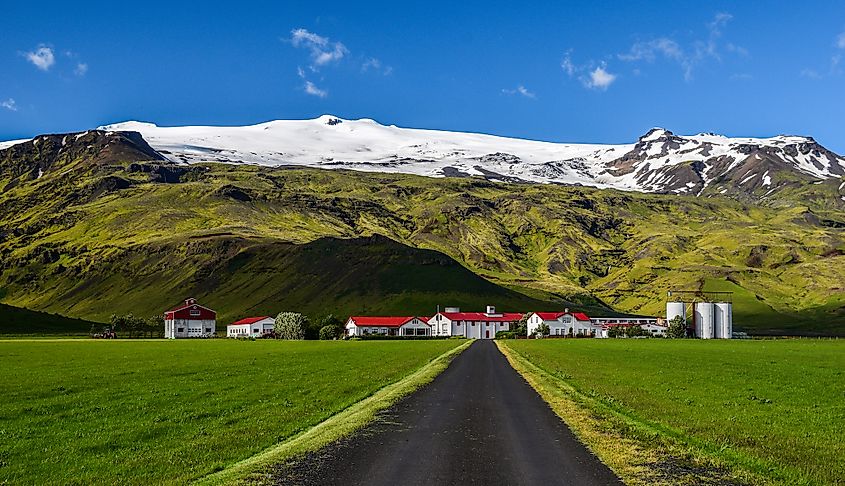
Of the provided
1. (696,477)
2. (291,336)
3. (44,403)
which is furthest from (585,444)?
(291,336)

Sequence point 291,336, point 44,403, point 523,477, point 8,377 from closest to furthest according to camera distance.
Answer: point 523,477
point 44,403
point 8,377
point 291,336

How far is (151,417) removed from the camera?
103ft

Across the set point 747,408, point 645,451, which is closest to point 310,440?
point 645,451

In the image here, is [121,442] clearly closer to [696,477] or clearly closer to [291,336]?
[696,477]

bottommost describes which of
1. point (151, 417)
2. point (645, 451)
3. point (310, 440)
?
point (151, 417)

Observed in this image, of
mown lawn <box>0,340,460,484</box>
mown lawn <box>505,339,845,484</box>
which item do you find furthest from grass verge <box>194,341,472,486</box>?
mown lawn <box>505,339,845,484</box>

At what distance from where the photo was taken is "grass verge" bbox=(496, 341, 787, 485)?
19.8 metres

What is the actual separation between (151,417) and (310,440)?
9880mm

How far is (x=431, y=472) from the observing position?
20016 mm

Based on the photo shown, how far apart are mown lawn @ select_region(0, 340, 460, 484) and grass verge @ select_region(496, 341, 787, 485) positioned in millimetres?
11231

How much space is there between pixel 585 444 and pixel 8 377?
45.3 metres

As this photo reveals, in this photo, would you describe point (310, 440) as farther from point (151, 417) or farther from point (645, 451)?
point (645, 451)

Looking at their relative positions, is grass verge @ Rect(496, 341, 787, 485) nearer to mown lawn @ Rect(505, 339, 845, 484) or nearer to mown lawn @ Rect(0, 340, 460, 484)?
mown lawn @ Rect(505, 339, 845, 484)

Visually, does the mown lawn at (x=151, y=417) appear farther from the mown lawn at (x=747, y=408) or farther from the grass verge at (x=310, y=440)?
the mown lawn at (x=747, y=408)
